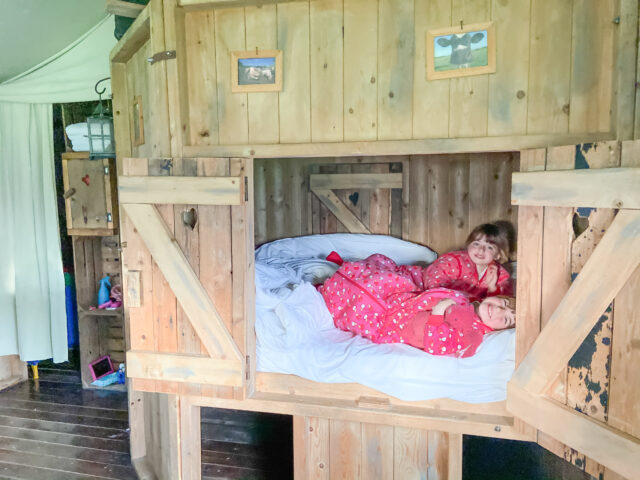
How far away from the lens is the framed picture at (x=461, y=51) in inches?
66.7

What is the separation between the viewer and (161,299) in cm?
201

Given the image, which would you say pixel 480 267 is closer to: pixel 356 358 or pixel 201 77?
pixel 356 358

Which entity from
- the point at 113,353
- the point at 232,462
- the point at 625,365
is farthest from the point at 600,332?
the point at 113,353

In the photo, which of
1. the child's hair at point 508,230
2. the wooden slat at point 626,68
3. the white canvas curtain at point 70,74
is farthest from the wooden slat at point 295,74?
the white canvas curtain at point 70,74

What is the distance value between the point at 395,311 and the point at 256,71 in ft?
3.85

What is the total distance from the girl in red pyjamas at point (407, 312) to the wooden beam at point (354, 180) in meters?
0.92

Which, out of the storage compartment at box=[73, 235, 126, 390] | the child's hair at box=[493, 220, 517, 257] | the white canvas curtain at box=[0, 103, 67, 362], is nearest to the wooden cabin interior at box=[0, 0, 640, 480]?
the child's hair at box=[493, 220, 517, 257]

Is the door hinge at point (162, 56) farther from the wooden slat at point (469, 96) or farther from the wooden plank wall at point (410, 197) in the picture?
the wooden plank wall at point (410, 197)

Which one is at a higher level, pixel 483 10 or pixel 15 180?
pixel 483 10

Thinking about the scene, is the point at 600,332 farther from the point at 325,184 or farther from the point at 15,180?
the point at 15,180

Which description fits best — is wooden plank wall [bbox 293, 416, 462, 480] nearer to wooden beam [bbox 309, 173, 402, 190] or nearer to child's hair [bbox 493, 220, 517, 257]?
child's hair [bbox 493, 220, 517, 257]

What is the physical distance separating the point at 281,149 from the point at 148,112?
819 mm

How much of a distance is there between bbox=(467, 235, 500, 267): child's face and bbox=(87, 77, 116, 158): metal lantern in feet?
7.53

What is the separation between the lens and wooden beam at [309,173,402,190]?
3.37 metres
